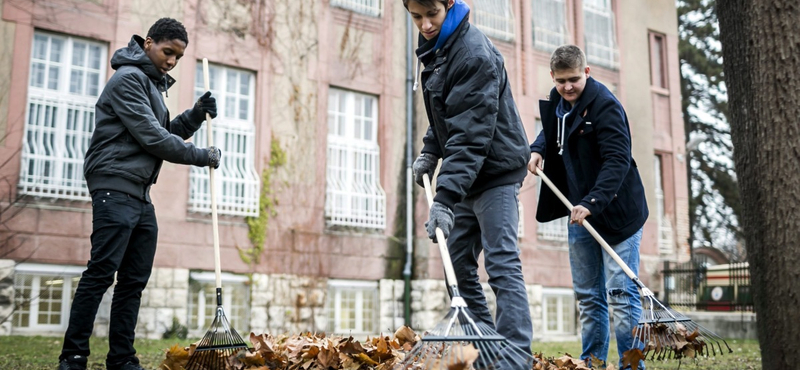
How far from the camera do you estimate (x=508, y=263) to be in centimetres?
396

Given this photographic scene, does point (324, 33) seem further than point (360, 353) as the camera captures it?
Yes

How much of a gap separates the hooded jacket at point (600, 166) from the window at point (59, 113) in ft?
24.3

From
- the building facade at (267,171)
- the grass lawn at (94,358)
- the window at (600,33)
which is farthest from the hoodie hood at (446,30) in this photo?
the window at (600,33)

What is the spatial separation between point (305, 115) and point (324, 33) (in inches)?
57.9

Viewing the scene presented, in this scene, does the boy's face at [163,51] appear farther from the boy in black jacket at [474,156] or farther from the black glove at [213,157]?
the boy in black jacket at [474,156]

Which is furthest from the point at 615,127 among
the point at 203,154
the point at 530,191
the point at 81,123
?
the point at 530,191

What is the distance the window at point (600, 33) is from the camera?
17250 mm

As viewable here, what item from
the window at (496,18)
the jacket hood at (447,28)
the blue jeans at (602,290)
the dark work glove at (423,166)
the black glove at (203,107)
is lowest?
the blue jeans at (602,290)

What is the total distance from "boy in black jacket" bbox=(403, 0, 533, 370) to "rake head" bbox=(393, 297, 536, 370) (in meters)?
0.32

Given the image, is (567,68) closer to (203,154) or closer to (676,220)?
(203,154)

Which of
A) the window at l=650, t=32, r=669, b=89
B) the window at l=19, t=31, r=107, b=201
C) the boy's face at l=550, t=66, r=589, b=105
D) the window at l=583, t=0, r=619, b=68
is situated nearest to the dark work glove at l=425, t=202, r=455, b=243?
the boy's face at l=550, t=66, r=589, b=105

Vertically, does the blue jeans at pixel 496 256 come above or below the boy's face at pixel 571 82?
below

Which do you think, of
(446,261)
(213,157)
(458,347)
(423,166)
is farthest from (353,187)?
(458,347)

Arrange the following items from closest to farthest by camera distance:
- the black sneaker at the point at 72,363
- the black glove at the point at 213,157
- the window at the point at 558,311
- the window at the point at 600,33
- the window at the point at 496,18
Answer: the black sneaker at the point at 72,363
the black glove at the point at 213,157
the window at the point at 496,18
the window at the point at 558,311
the window at the point at 600,33
